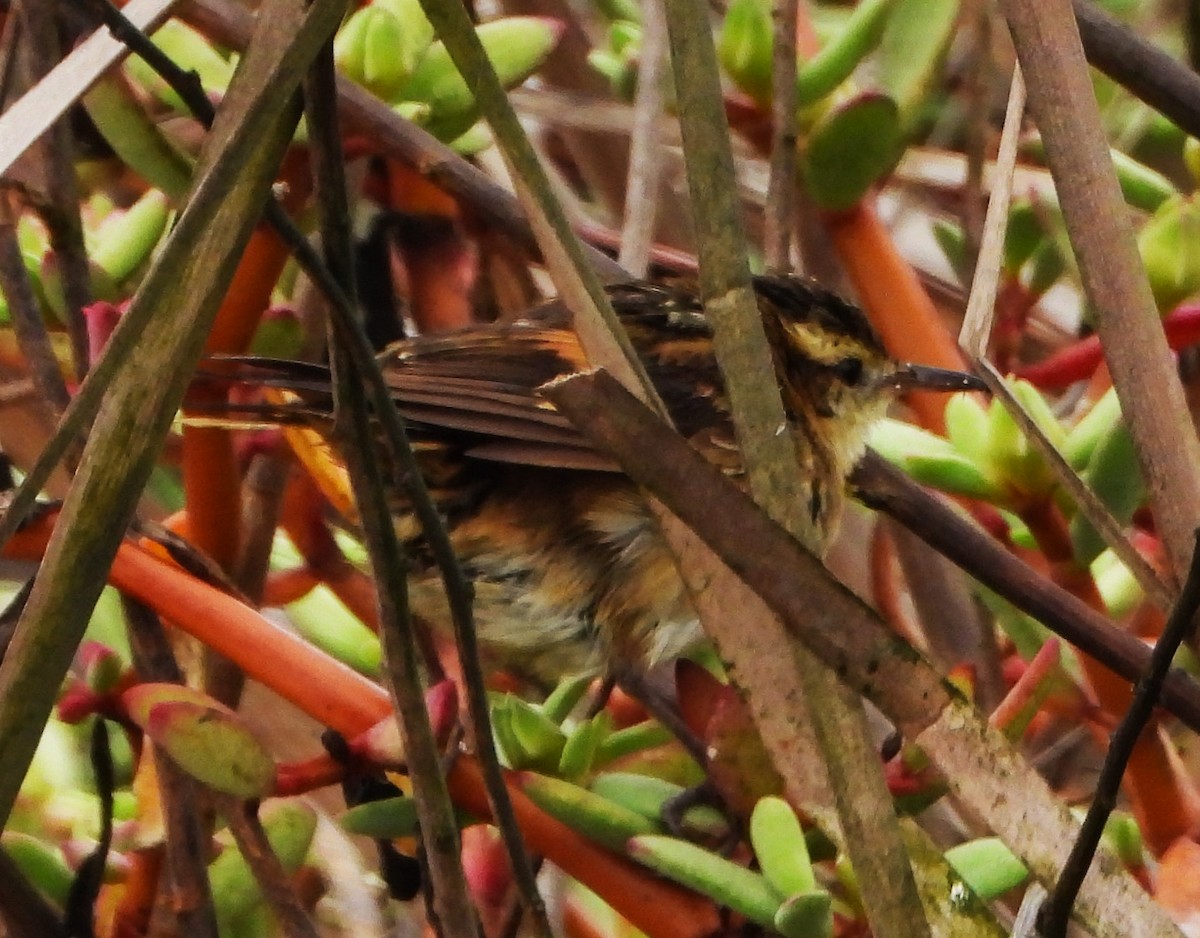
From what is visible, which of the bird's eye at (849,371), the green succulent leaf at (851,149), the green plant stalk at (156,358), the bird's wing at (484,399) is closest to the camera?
the green plant stalk at (156,358)

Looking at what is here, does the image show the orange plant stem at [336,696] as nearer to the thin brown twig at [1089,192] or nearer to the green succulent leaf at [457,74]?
the thin brown twig at [1089,192]

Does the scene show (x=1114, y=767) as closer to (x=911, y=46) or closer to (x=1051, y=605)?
(x=1051, y=605)

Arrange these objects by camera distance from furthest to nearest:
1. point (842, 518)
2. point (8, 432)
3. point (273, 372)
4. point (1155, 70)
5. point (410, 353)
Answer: point (842, 518) < point (410, 353) < point (8, 432) < point (273, 372) < point (1155, 70)

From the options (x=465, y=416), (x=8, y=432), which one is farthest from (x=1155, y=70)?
(x=8, y=432)

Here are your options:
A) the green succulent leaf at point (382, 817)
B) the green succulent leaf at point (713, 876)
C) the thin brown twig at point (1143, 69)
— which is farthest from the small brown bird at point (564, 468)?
the green succulent leaf at point (713, 876)

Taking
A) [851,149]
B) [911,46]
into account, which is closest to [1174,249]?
[851,149]

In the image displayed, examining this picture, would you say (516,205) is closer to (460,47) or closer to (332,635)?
(332,635)
